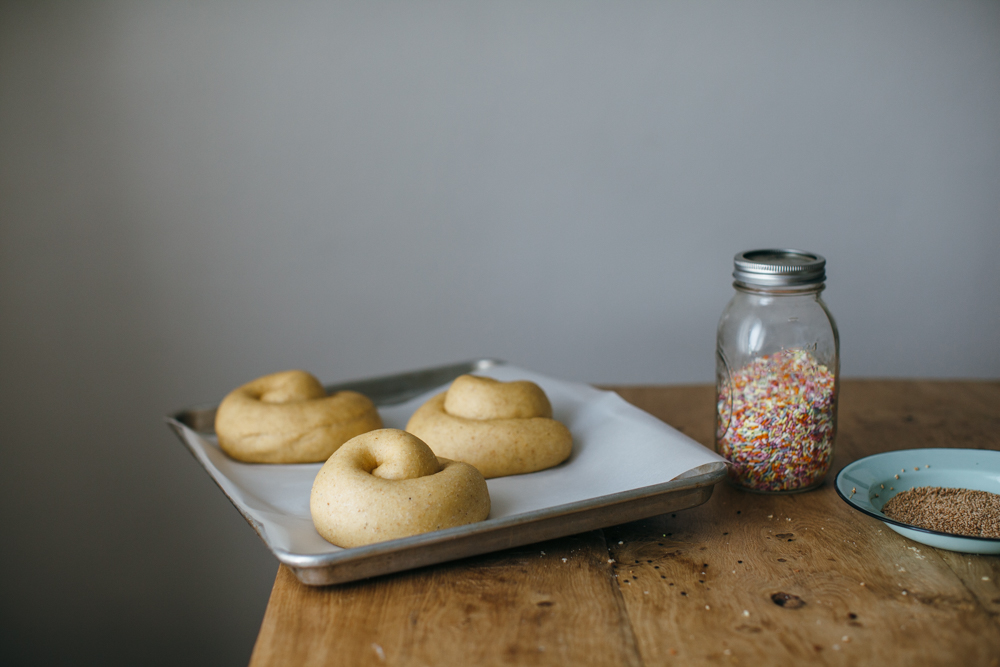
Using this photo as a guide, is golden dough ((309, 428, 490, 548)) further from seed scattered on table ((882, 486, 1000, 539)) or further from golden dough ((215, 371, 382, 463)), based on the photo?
seed scattered on table ((882, 486, 1000, 539))

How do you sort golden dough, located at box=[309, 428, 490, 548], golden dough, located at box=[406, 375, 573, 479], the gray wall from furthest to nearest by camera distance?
1. the gray wall
2. golden dough, located at box=[406, 375, 573, 479]
3. golden dough, located at box=[309, 428, 490, 548]

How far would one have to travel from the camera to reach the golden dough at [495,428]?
3.61 feet

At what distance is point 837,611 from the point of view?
2.50ft

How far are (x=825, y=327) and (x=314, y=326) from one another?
4.64 ft

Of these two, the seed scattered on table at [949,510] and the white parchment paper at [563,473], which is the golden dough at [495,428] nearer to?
the white parchment paper at [563,473]

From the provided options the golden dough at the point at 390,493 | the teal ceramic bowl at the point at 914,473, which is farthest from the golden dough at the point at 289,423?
the teal ceramic bowl at the point at 914,473

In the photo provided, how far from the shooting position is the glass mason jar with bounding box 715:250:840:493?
1.04 metres

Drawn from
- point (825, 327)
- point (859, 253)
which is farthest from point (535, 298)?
point (825, 327)

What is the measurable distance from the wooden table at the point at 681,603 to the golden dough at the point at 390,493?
6cm

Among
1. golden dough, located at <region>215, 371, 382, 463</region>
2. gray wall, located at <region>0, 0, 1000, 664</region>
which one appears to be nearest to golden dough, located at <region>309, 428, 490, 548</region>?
golden dough, located at <region>215, 371, 382, 463</region>

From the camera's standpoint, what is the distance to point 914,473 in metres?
1.05

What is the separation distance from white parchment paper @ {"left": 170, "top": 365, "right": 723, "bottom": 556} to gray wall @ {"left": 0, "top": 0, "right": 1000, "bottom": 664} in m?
0.84

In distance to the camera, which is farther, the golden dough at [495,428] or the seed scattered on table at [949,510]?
the golden dough at [495,428]

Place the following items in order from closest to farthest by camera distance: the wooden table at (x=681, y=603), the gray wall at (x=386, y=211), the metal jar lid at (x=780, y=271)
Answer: the wooden table at (x=681, y=603), the metal jar lid at (x=780, y=271), the gray wall at (x=386, y=211)
